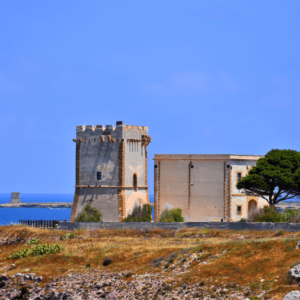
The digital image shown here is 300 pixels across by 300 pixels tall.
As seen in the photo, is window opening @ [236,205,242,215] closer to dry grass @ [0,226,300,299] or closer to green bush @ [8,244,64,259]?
dry grass @ [0,226,300,299]

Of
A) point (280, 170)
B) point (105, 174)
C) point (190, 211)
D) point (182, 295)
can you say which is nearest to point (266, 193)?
point (280, 170)

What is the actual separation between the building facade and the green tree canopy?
2.14m

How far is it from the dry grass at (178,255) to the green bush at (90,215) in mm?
5329

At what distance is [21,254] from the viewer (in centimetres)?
3862

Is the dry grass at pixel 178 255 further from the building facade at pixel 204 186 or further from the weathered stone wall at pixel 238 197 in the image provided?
the weathered stone wall at pixel 238 197

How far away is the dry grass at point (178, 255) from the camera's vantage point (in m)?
25.8

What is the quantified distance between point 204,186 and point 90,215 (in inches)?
461

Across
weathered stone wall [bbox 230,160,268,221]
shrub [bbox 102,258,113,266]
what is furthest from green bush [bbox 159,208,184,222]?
shrub [bbox 102,258,113,266]

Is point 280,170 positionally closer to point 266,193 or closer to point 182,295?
point 266,193

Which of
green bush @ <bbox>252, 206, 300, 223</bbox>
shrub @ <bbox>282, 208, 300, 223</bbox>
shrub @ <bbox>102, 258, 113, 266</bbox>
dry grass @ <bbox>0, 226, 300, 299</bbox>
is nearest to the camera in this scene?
dry grass @ <bbox>0, 226, 300, 299</bbox>

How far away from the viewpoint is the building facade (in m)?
53.0

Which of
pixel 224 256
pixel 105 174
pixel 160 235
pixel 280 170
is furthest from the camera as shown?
pixel 105 174

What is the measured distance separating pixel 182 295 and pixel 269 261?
476 centimetres

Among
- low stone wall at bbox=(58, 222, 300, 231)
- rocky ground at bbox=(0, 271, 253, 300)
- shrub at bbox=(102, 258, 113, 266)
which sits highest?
low stone wall at bbox=(58, 222, 300, 231)
